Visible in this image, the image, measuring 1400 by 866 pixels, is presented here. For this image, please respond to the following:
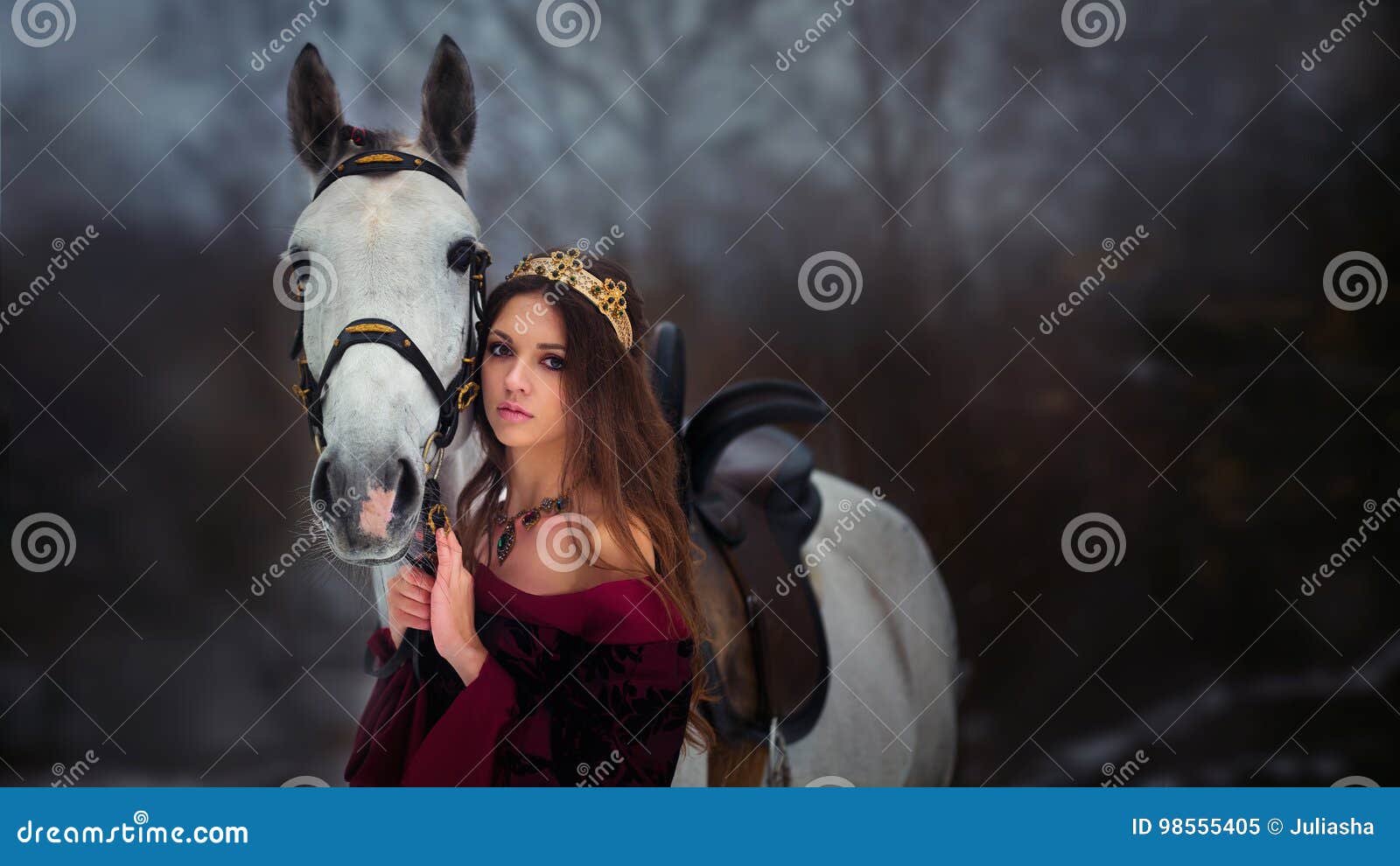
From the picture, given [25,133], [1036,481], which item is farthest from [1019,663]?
[25,133]

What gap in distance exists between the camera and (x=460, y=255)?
1209 mm

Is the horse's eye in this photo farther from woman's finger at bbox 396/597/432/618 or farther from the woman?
woman's finger at bbox 396/597/432/618

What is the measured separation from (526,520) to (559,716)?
0.28m

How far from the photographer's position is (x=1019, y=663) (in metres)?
Answer: 2.83

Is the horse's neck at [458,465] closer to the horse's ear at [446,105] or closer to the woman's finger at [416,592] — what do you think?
the woman's finger at [416,592]

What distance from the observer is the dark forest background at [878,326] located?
2215mm

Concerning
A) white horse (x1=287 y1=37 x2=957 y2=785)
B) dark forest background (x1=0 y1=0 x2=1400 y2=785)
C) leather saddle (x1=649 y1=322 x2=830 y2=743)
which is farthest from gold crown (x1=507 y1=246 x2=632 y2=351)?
dark forest background (x1=0 y1=0 x2=1400 y2=785)

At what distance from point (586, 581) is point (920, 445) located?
189 cm

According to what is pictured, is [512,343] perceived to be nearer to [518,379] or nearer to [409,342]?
[518,379]

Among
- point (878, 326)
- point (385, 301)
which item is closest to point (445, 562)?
point (385, 301)

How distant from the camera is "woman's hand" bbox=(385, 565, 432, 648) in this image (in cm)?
119
